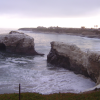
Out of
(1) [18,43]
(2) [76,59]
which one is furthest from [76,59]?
(1) [18,43]

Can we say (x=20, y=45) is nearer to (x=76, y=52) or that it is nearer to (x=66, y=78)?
(x=76, y=52)

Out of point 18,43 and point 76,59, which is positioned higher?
point 18,43

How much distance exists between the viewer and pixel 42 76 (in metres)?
12.1

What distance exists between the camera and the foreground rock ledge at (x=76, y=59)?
33.1ft

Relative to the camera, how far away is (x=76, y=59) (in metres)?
13.5

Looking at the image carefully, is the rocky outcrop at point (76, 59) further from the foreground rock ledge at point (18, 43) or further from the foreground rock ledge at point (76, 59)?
the foreground rock ledge at point (18, 43)

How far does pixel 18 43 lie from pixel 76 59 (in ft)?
41.5

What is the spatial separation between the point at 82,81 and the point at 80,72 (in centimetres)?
196

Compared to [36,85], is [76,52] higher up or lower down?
higher up

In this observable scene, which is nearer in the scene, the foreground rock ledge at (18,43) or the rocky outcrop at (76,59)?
the rocky outcrop at (76,59)

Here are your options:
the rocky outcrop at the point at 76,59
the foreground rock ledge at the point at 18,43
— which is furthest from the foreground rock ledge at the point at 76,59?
the foreground rock ledge at the point at 18,43

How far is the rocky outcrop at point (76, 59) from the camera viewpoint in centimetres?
1008

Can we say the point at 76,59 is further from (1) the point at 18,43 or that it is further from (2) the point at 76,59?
(1) the point at 18,43

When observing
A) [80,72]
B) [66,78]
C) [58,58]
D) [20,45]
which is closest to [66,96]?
[66,78]
